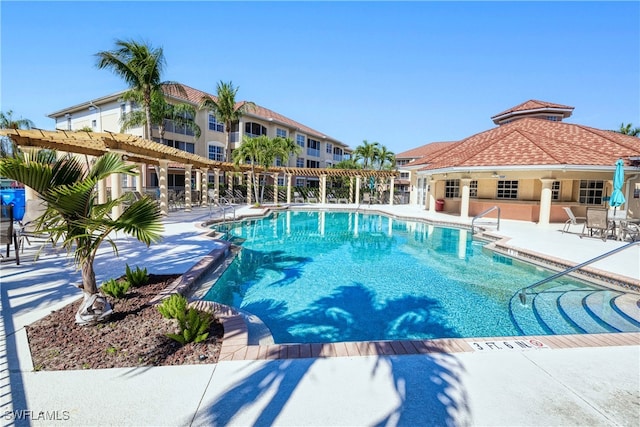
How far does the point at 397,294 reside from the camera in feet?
23.4

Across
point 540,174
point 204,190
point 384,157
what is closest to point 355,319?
point 540,174

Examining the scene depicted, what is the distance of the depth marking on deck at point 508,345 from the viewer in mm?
3826

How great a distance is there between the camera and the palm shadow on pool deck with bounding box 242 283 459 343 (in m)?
5.22

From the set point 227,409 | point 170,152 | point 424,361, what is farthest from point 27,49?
point 424,361

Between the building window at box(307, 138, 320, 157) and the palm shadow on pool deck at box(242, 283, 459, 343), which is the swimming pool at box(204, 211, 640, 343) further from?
the building window at box(307, 138, 320, 157)

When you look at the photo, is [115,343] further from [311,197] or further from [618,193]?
[311,197]

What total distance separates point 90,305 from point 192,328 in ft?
4.67

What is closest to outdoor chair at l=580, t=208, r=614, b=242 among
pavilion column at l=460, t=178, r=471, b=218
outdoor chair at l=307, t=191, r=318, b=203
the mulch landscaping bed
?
pavilion column at l=460, t=178, r=471, b=218

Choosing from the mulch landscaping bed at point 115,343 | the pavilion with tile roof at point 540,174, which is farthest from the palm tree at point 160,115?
the mulch landscaping bed at point 115,343

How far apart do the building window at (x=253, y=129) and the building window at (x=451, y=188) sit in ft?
69.7

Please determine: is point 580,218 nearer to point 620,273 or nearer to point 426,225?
point 426,225

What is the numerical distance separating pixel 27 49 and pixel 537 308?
1647 centimetres

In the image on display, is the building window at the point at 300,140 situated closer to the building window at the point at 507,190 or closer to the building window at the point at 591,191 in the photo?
the building window at the point at 507,190

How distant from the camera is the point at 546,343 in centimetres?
400
